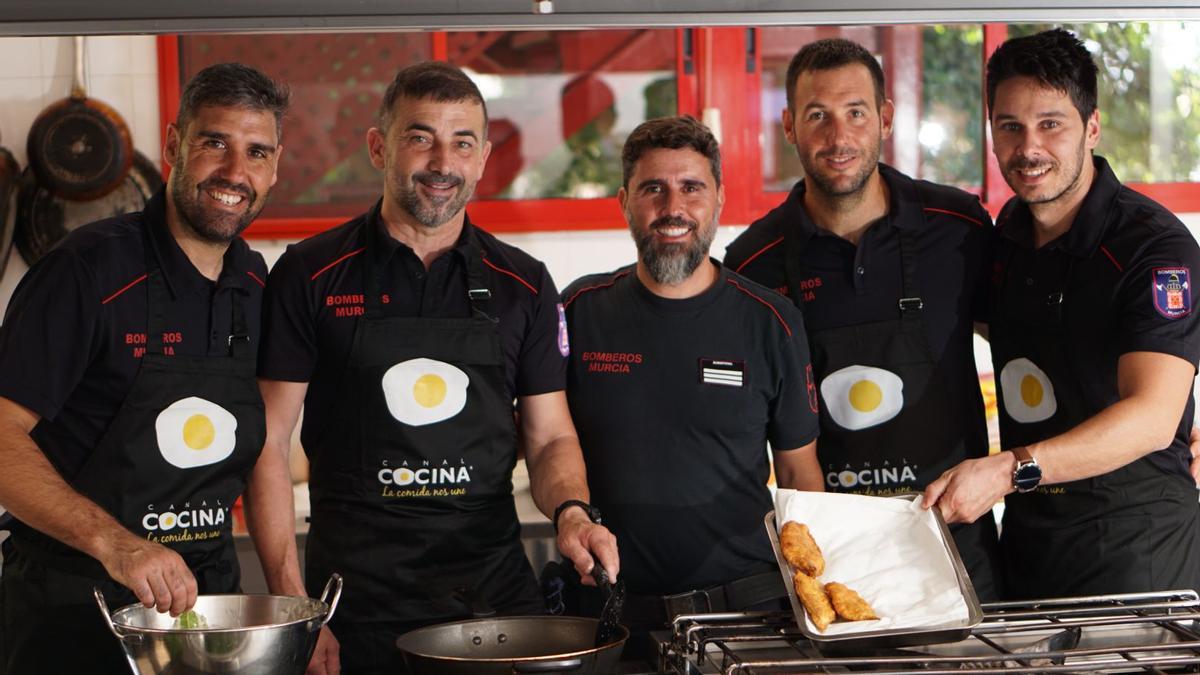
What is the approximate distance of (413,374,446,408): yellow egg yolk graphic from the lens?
248 centimetres

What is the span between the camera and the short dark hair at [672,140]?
2.71 m

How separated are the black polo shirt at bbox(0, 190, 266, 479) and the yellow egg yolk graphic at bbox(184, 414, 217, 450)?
0.13 metres

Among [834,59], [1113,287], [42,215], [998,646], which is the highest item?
[42,215]

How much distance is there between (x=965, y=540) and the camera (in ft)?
8.93

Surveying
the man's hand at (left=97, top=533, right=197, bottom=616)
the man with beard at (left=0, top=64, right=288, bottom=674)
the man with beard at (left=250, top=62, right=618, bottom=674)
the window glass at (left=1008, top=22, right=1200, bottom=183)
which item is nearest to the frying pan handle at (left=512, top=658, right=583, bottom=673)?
the man's hand at (left=97, top=533, right=197, bottom=616)

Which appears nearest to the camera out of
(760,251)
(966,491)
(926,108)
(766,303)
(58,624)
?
(966,491)

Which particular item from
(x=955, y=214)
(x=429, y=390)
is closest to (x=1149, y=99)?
(x=955, y=214)

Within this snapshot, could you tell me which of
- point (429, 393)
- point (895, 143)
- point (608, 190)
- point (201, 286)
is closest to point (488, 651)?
point (429, 393)

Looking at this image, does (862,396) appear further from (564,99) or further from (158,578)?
(564,99)

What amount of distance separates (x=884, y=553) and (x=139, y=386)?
4.40ft

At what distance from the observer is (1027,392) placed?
8.59 feet

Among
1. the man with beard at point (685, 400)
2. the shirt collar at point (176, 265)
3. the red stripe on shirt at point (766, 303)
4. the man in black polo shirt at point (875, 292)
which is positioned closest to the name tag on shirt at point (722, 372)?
the man with beard at point (685, 400)

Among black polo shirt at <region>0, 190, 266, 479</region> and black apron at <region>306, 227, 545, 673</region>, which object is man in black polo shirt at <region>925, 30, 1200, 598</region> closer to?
black apron at <region>306, 227, 545, 673</region>

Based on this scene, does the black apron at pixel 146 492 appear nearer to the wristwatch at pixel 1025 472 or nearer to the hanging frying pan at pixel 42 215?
the wristwatch at pixel 1025 472
